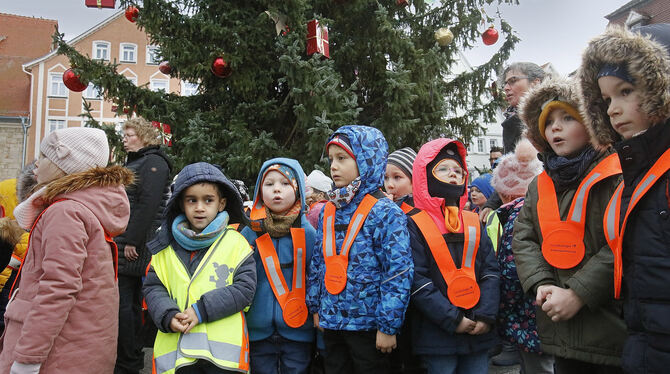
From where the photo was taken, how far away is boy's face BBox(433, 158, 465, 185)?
9.50ft

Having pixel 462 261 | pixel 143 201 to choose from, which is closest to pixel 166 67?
pixel 143 201

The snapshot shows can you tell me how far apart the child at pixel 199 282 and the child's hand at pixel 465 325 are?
125 centimetres

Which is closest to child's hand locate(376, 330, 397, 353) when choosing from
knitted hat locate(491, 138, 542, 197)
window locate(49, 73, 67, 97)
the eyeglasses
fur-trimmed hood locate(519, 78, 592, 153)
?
fur-trimmed hood locate(519, 78, 592, 153)

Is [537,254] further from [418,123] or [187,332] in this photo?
[418,123]

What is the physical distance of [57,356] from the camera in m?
2.27

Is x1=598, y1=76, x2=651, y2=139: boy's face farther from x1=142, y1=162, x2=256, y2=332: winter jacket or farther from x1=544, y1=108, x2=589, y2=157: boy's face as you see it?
x1=142, y1=162, x2=256, y2=332: winter jacket

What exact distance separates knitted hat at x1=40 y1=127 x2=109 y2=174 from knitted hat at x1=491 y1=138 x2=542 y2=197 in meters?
3.03

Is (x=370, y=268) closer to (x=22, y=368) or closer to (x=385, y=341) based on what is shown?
(x=385, y=341)

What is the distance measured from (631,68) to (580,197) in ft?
2.28

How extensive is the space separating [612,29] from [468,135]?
6378mm

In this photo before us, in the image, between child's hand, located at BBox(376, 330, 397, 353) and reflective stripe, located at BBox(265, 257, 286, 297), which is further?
reflective stripe, located at BBox(265, 257, 286, 297)

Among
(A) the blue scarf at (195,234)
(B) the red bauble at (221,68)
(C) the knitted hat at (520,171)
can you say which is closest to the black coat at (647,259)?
(C) the knitted hat at (520,171)

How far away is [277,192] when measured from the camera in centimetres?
312

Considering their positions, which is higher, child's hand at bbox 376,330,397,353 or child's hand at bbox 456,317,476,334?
child's hand at bbox 456,317,476,334
